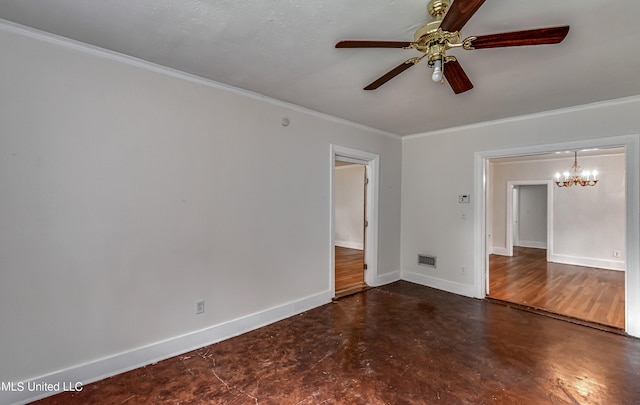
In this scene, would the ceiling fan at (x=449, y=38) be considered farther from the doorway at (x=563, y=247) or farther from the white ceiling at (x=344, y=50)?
the doorway at (x=563, y=247)

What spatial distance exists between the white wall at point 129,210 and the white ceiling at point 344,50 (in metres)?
0.24

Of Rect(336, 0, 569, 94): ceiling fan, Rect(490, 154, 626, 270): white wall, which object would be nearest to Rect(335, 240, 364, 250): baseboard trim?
Rect(490, 154, 626, 270): white wall

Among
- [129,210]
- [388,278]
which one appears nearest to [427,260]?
[388,278]

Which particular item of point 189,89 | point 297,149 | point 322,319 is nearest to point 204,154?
point 189,89

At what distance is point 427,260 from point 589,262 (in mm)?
4410

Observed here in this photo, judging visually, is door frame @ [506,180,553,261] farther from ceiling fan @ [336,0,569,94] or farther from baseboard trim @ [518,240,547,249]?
ceiling fan @ [336,0,569,94]

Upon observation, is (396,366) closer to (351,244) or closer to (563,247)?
(351,244)

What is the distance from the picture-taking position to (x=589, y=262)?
613cm

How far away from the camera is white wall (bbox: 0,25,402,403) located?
186 centimetres

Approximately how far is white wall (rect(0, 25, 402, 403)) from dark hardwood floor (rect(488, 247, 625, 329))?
3.32 meters

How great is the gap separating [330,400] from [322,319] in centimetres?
131

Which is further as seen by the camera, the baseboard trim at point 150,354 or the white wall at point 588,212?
the white wall at point 588,212

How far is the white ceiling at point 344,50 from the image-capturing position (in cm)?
161

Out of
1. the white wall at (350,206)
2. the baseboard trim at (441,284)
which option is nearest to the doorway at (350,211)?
the white wall at (350,206)
